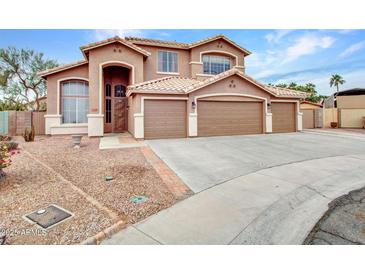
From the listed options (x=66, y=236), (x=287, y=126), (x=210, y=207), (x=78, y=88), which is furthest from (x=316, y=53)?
(x=78, y=88)

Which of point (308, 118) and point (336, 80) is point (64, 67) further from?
point (336, 80)

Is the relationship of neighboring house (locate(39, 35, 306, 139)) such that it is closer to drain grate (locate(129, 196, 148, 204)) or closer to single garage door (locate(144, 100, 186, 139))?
single garage door (locate(144, 100, 186, 139))

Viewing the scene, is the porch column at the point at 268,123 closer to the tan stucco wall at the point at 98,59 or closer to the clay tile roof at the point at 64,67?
the tan stucco wall at the point at 98,59

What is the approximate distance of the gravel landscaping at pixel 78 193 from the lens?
3.22 metres

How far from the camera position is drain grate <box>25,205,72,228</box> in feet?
11.2

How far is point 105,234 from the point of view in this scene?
3074 millimetres

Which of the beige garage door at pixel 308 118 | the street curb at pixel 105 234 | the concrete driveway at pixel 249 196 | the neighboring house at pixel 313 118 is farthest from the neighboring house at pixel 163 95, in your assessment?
the street curb at pixel 105 234

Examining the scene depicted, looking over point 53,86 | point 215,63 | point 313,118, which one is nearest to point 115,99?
point 53,86

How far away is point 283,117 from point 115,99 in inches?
504

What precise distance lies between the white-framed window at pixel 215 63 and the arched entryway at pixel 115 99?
6.48m

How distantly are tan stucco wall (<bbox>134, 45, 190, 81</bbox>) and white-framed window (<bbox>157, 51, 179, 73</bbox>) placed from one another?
25cm

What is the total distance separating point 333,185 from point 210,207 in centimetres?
351

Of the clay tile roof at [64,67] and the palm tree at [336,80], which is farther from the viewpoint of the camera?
the palm tree at [336,80]
